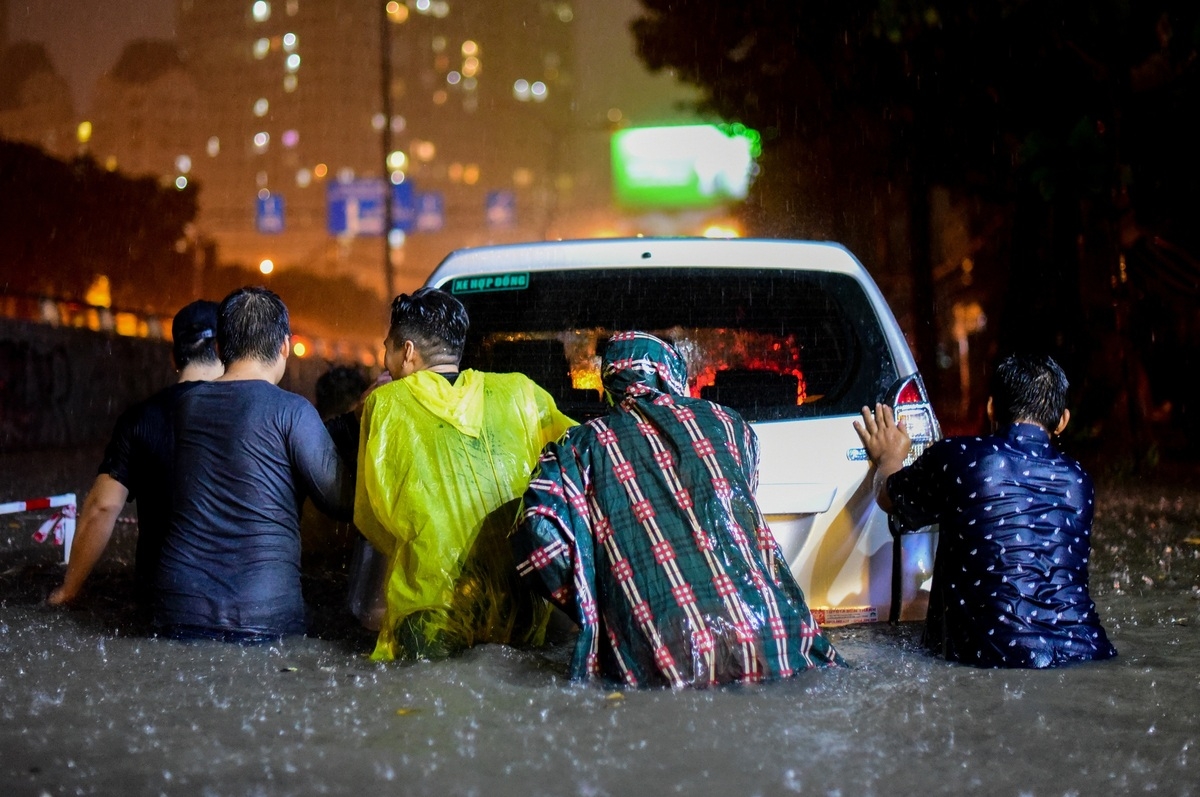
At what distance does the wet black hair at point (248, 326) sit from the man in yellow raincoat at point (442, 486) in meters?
0.61

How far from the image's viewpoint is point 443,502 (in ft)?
14.7

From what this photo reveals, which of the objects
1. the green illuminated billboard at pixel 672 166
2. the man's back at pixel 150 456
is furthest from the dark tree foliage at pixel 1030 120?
the green illuminated billboard at pixel 672 166

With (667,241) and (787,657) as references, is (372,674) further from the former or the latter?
(667,241)

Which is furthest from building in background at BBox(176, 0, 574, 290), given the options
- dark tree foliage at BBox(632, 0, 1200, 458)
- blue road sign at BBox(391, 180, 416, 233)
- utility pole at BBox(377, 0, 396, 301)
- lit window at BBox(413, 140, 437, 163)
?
dark tree foliage at BBox(632, 0, 1200, 458)

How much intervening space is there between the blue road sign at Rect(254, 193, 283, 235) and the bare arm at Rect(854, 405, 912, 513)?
99.9 ft

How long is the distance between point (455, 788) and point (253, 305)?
7.83 ft

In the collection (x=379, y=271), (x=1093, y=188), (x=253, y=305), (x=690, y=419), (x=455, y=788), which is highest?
(x=379, y=271)

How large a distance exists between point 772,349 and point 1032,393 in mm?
985

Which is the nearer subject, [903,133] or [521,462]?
[521,462]

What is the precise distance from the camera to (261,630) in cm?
482

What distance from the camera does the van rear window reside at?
472 cm

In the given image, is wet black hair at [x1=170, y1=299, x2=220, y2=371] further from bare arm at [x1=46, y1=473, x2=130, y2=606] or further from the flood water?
the flood water

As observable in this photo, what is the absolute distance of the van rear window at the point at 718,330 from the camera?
4.72 m

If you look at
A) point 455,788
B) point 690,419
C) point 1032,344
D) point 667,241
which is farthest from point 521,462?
point 1032,344
